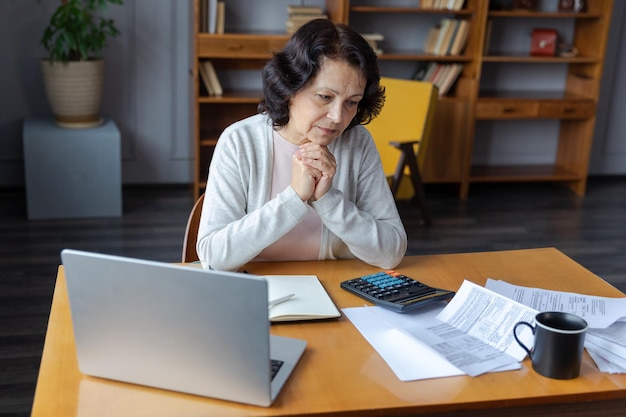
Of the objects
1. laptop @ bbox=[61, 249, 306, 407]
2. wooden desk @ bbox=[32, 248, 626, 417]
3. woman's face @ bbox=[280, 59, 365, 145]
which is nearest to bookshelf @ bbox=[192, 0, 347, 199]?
woman's face @ bbox=[280, 59, 365, 145]

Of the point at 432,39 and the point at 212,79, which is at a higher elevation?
the point at 432,39

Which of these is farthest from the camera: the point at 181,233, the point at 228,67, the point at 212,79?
the point at 228,67

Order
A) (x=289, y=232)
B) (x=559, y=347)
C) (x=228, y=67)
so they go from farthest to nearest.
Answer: (x=228, y=67), (x=289, y=232), (x=559, y=347)

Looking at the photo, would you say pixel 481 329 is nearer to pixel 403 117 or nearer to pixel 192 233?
pixel 192 233

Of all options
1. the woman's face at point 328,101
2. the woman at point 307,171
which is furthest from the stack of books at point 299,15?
the woman's face at point 328,101

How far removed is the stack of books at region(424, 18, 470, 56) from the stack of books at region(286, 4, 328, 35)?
812mm

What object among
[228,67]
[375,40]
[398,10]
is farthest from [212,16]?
[398,10]

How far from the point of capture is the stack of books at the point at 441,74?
16.8ft

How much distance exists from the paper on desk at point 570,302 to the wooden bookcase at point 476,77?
10.4ft

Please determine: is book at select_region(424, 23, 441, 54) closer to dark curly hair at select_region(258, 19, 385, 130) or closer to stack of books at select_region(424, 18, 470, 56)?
stack of books at select_region(424, 18, 470, 56)

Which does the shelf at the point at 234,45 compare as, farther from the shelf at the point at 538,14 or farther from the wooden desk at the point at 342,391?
the wooden desk at the point at 342,391

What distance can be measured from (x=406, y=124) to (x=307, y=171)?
9.33ft

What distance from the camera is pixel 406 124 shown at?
455cm

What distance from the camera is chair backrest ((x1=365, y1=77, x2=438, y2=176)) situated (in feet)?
14.8
